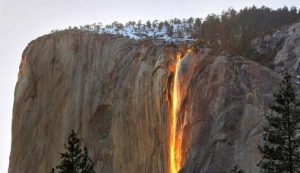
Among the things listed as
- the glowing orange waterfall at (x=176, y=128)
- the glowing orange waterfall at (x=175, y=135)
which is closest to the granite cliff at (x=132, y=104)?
the glowing orange waterfall at (x=176, y=128)

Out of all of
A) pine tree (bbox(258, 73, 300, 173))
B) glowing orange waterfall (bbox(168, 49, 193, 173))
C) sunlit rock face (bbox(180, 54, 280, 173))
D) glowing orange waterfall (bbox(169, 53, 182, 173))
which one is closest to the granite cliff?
sunlit rock face (bbox(180, 54, 280, 173))

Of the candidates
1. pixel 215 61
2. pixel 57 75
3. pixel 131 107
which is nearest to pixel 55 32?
pixel 57 75

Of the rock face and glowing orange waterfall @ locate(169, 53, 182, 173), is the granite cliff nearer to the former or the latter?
the rock face

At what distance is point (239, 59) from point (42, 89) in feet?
93.7

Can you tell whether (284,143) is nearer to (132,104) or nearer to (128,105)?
(132,104)

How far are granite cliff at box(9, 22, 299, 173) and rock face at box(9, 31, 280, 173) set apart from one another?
0.08 metres

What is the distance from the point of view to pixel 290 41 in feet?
212

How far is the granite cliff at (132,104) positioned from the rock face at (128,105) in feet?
0.26

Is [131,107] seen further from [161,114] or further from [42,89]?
[42,89]

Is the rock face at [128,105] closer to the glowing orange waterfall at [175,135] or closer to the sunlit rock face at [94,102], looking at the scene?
the sunlit rock face at [94,102]

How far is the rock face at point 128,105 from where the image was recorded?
128ft

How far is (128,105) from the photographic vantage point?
56625 millimetres

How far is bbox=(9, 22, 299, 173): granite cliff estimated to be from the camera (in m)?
39.0

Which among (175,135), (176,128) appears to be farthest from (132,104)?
(176,128)
